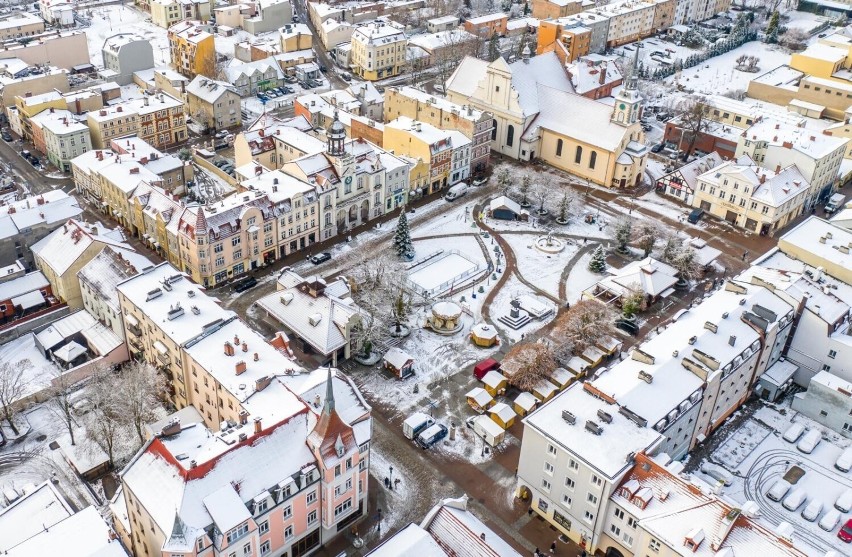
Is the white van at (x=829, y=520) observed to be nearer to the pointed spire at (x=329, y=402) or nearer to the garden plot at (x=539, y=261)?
the garden plot at (x=539, y=261)

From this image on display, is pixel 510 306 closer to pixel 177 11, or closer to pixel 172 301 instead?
pixel 172 301

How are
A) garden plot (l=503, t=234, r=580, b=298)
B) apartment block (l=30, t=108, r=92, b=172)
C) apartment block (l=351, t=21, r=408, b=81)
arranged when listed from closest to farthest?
garden plot (l=503, t=234, r=580, b=298), apartment block (l=30, t=108, r=92, b=172), apartment block (l=351, t=21, r=408, b=81)

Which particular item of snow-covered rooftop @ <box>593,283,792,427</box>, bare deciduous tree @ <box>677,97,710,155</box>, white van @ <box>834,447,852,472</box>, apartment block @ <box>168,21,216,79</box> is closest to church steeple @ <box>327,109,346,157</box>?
snow-covered rooftop @ <box>593,283,792,427</box>

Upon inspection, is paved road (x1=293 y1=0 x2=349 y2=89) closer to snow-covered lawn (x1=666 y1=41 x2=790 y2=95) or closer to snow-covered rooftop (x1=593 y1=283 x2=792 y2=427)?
snow-covered lawn (x1=666 y1=41 x2=790 y2=95)

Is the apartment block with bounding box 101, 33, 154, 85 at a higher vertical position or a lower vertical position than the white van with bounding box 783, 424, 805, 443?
higher

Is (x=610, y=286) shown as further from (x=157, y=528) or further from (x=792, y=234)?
(x=157, y=528)

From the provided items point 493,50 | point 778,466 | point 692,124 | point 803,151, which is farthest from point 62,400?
point 493,50
